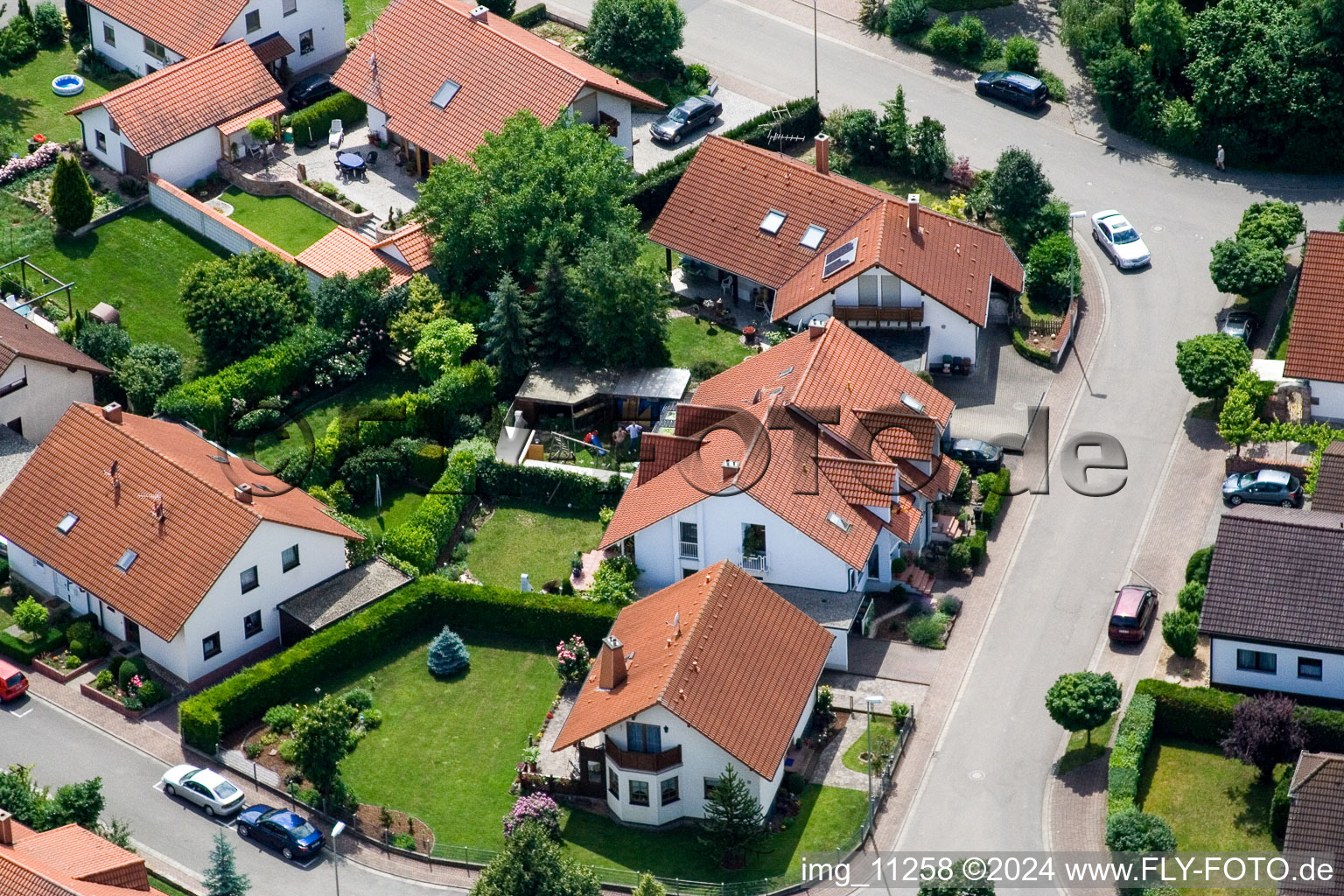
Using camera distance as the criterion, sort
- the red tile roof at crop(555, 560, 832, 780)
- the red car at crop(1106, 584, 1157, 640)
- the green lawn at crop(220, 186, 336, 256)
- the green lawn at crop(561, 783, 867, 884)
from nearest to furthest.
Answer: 1. the green lawn at crop(561, 783, 867, 884)
2. the red tile roof at crop(555, 560, 832, 780)
3. the red car at crop(1106, 584, 1157, 640)
4. the green lawn at crop(220, 186, 336, 256)

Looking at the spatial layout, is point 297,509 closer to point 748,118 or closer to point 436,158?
point 436,158

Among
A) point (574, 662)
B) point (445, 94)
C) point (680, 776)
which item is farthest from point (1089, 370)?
point (445, 94)

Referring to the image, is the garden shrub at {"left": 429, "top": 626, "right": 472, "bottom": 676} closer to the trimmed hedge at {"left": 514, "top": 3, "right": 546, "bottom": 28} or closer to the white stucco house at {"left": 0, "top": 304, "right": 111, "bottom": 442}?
the white stucco house at {"left": 0, "top": 304, "right": 111, "bottom": 442}

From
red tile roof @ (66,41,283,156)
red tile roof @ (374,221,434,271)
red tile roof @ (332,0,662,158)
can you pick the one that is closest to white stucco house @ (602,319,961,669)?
red tile roof @ (374,221,434,271)

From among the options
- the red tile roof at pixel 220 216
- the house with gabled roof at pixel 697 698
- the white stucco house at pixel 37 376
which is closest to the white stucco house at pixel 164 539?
the white stucco house at pixel 37 376

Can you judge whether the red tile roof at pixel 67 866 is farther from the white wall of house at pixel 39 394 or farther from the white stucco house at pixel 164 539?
the white wall of house at pixel 39 394
